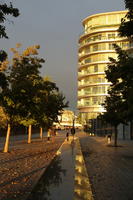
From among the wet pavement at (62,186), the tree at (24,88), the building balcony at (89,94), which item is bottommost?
the wet pavement at (62,186)

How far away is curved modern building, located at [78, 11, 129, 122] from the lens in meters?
79.2

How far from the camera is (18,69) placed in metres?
22.3

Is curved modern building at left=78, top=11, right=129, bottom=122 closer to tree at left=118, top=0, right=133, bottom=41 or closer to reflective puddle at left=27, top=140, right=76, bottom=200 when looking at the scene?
reflective puddle at left=27, top=140, right=76, bottom=200

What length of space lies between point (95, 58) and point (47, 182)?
243 feet

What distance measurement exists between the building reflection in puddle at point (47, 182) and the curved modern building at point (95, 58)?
6534cm

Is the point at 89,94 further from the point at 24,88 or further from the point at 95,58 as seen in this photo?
the point at 24,88

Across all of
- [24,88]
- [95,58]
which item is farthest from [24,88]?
[95,58]

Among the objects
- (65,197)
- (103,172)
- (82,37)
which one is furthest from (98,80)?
(65,197)

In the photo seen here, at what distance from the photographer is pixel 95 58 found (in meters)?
82.6

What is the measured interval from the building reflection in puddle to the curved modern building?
65340mm

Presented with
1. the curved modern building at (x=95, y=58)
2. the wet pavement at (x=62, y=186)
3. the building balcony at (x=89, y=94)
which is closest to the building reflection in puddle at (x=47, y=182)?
the wet pavement at (x=62, y=186)

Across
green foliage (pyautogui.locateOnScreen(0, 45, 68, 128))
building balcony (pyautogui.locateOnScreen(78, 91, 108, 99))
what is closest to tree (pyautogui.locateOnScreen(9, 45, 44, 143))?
green foliage (pyautogui.locateOnScreen(0, 45, 68, 128))

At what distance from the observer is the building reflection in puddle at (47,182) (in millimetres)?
8047

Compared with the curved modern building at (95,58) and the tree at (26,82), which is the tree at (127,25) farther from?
the curved modern building at (95,58)
